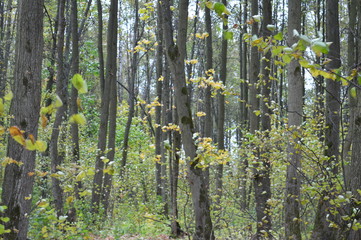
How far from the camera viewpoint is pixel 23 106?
16.7 feet

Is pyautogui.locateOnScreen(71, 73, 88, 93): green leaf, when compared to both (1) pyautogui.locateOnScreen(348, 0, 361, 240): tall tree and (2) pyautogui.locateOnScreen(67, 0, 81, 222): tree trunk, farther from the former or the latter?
(2) pyautogui.locateOnScreen(67, 0, 81, 222): tree trunk

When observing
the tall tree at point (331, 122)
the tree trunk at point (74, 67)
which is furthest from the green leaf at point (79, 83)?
the tree trunk at point (74, 67)

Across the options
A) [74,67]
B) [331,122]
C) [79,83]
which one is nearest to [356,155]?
[331,122]

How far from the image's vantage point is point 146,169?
17.9 metres

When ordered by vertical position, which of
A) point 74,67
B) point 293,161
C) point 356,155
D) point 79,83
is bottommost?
point 293,161

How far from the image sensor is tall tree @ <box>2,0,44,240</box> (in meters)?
5.07

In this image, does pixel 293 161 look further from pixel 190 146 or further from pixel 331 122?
pixel 190 146

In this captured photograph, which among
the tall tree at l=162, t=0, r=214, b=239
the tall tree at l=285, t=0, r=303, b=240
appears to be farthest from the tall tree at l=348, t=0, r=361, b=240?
the tall tree at l=162, t=0, r=214, b=239

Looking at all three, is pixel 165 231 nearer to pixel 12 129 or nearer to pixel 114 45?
pixel 114 45

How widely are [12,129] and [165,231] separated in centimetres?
994

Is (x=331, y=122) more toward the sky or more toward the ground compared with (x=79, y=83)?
more toward the ground

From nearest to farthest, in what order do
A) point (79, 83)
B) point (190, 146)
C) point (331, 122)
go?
point (79, 83), point (190, 146), point (331, 122)

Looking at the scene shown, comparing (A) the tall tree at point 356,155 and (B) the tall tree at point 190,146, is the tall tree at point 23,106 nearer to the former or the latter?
(B) the tall tree at point 190,146

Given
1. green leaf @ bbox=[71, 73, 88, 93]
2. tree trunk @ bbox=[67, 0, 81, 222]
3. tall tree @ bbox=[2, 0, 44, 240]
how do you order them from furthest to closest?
tree trunk @ bbox=[67, 0, 81, 222] < tall tree @ bbox=[2, 0, 44, 240] < green leaf @ bbox=[71, 73, 88, 93]
